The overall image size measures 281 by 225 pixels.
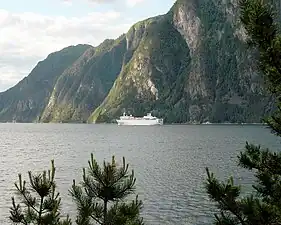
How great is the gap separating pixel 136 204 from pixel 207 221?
23685mm

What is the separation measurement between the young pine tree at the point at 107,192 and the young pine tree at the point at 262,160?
2056mm

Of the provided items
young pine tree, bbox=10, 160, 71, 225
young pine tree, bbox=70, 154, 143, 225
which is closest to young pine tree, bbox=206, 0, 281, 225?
young pine tree, bbox=70, 154, 143, 225

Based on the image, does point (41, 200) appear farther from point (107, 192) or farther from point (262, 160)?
point (262, 160)

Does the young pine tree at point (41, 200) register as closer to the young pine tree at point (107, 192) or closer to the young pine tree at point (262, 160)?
the young pine tree at point (107, 192)

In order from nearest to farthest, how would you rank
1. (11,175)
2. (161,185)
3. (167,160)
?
(161,185) → (11,175) → (167,160)

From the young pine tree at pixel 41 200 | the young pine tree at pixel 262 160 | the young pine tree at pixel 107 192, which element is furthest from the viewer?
the young pine tree at pixel 41 200

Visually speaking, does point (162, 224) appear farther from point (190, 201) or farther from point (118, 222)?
point (118, 222)

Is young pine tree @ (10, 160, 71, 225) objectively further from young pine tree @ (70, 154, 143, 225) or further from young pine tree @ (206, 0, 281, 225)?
young pine tree @ (206, 0, 281, 225)

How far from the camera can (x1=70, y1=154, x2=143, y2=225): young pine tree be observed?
10.8 m

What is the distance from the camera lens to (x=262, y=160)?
426 inches

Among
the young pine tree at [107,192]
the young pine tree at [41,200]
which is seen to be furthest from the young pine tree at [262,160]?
the young pine tree at [41,200]

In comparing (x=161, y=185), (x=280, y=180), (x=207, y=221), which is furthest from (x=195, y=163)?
(x=280, y=180)

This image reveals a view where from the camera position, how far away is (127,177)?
36.1ft

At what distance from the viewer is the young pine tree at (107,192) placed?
10.8 m
